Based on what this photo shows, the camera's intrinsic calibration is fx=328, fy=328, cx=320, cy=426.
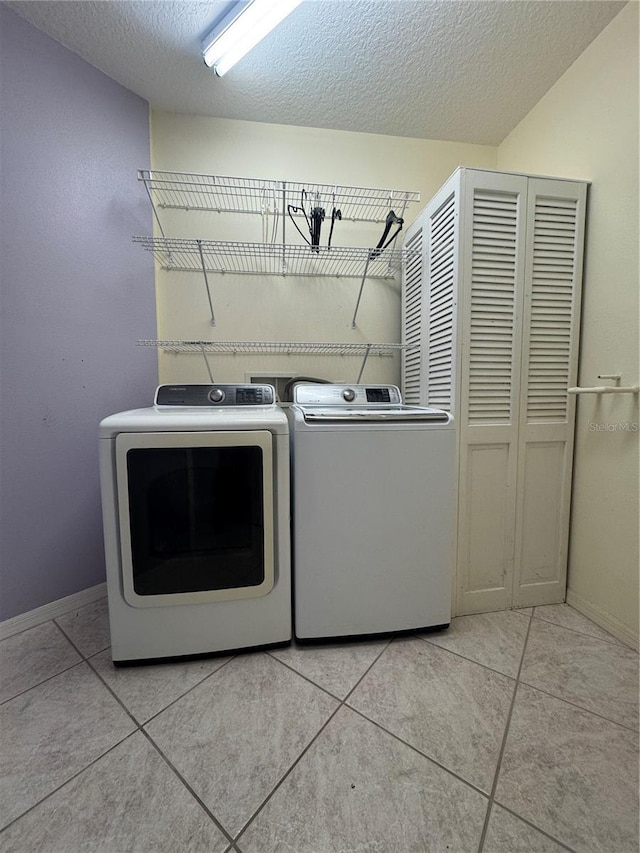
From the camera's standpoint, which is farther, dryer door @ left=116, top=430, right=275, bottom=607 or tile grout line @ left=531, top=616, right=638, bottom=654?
tile grout line @ left=531, top=616, right=638, bottom=654

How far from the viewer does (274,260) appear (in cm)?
193

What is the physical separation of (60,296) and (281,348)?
1076 millimetres

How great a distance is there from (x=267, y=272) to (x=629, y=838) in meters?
2.42

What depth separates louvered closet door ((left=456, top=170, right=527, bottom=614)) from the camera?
1.42 meters

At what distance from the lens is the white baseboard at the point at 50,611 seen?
140cm

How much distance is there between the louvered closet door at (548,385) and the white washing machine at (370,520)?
487 mm

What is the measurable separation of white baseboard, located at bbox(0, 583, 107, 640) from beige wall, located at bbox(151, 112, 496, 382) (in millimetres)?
1169

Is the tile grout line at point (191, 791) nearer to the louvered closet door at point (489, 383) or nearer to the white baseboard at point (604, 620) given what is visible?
the louvered closet door at point (489, 383)

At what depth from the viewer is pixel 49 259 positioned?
1474 mm

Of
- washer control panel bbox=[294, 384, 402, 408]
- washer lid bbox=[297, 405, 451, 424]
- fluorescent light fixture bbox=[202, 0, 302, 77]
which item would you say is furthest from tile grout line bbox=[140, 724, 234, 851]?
fluorescent light fixture bbox=[202, 0, 302, 77]

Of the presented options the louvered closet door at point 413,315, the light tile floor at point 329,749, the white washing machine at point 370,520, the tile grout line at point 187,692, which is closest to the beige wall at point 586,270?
the louvered closet door at point 413,315

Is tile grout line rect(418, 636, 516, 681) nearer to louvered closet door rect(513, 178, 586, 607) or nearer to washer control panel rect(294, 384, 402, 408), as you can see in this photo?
louvered closet door rect(513, 178, 586, 607)

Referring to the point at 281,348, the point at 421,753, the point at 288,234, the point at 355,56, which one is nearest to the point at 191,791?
the point at 421,753

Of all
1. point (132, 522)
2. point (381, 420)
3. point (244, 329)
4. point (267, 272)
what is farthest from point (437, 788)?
point (267, 272)
